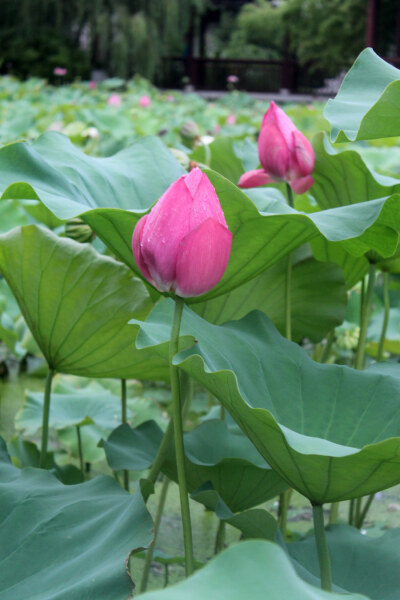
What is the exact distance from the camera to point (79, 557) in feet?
1.87

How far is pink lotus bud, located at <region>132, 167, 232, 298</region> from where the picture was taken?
21.7 inches

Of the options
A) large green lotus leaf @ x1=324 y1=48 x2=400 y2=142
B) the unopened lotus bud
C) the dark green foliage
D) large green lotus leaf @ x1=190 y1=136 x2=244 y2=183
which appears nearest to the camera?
large green lotus leaf @ x1=324 y1=48 x2=400 y2=142

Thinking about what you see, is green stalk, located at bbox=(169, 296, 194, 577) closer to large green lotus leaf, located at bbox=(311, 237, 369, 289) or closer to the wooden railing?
large green lotus leaf, located at bbox=(311, 237, 369, 289)

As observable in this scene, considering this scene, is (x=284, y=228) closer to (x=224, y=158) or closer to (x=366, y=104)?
(x=366, y=104)

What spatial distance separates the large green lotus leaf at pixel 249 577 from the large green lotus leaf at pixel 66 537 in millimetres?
192

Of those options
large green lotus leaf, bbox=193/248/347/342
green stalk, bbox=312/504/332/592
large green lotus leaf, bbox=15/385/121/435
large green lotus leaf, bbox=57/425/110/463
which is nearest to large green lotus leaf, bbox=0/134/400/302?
large green lotus leaf, bbox=193/248/347/342

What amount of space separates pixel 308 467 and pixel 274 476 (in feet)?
0.81

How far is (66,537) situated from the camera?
0.60 meters

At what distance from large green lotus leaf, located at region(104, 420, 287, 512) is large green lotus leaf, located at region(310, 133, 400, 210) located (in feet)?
0.97

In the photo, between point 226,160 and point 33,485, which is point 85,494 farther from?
point 226,160

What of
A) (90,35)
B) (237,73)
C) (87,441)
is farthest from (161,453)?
(237,73)

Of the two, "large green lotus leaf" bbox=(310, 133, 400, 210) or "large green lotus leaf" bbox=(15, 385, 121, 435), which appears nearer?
"large green lotus leaf" bbox=(310, 133, 400, 210)

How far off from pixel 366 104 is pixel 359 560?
1.34ft

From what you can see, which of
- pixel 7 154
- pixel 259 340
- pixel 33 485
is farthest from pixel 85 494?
pixel 7 154
